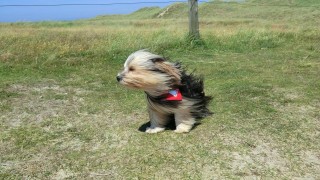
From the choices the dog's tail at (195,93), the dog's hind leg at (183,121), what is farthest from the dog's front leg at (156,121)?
the dog's tail at (195,93)

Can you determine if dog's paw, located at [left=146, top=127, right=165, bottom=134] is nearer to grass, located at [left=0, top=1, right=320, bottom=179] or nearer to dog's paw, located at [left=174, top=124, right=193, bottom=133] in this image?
grass, located at [left=0, top=1, right=320, bottom=179]

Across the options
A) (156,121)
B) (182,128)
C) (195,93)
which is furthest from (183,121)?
(195,93)

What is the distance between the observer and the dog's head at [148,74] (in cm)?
368

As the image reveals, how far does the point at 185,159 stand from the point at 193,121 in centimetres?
74

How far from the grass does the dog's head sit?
0.57m

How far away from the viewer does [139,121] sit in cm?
466

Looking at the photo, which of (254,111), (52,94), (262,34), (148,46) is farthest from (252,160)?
(262,34)

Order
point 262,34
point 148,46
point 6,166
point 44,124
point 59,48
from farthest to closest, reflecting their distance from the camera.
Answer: point 262,34 < point 148,46 < point 59,48 < point 44,124 < point 6,166

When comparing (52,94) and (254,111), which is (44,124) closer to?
(52,94)

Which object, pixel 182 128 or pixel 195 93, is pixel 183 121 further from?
pixel 195 93

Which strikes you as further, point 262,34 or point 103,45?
point 262,34

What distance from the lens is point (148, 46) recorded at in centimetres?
945

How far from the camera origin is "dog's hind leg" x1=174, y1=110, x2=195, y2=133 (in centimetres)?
409

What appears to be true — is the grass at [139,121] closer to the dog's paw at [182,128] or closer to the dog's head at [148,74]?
the dog's paw at [182,128]
